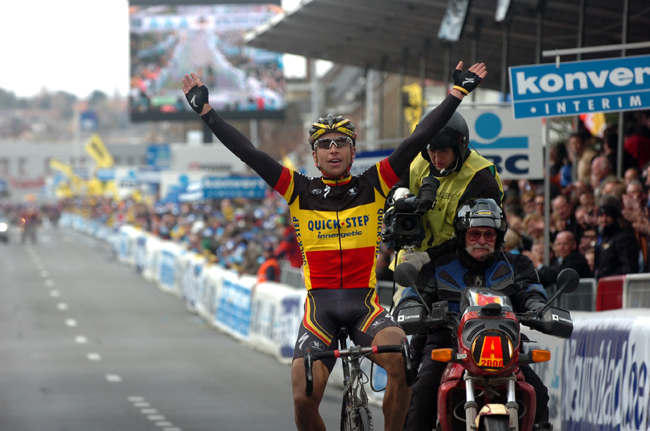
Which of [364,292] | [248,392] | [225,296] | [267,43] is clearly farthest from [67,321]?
[364,292]

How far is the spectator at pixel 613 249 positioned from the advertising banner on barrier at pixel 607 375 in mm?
1950

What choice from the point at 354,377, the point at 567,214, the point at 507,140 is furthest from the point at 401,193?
the point at 507,140

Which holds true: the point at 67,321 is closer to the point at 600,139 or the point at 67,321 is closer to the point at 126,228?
the point at 600,139

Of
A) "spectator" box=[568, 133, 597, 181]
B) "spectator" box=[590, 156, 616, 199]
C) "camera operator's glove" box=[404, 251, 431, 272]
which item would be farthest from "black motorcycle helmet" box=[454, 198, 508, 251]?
"spectator" box=[568, 133, 597, 181]

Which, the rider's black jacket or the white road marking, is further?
the white road marking

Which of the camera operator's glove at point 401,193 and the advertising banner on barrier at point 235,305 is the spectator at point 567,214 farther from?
the advertising banner on barrier at point 235,305

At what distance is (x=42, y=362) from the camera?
55.1 ft

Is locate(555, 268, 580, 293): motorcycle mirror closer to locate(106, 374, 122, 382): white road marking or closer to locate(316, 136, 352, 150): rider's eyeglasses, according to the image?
locate(316, 136, 352, 150): rider's eyeglasses

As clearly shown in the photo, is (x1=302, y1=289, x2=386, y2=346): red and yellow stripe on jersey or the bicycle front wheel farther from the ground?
(x1=302, y1=289, x2=386, y2=346): red and yellow stripe on jersey

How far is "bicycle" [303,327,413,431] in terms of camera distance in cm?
592

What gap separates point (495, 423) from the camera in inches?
211

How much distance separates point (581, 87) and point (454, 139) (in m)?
4.18

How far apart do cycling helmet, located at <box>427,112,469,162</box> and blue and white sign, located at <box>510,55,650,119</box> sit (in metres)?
3.91

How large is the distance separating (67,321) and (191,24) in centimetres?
1629
